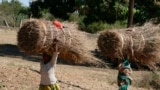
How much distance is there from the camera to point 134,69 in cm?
1838

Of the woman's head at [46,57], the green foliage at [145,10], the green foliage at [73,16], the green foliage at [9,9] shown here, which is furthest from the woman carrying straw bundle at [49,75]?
the green foliage at [9,9]

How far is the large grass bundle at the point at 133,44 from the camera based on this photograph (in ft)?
27.3

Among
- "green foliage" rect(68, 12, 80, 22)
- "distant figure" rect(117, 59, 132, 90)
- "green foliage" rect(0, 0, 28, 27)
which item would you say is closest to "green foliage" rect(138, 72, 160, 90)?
"distant figure" rect(117, 59, 132, 90)

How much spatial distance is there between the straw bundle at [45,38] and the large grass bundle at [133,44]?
2.00 ft

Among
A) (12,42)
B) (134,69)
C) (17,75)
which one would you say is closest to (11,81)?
(17,75)

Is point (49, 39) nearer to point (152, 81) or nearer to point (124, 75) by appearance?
point (124, 75)

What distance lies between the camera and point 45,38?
738 cm

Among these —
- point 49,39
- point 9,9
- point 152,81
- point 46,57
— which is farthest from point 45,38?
point 9,9

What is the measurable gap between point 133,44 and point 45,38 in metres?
1.83

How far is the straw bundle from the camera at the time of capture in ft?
24.1

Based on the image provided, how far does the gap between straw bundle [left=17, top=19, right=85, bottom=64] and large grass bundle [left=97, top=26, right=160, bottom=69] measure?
611mm

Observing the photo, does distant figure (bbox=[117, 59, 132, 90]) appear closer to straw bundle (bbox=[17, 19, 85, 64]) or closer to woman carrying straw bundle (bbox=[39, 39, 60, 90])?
straw bundle (bbox=[17, 19, 85, 64])

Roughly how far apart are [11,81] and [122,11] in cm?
1228

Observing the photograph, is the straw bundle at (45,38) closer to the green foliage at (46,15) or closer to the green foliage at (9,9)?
the green foliage at (46,15)
